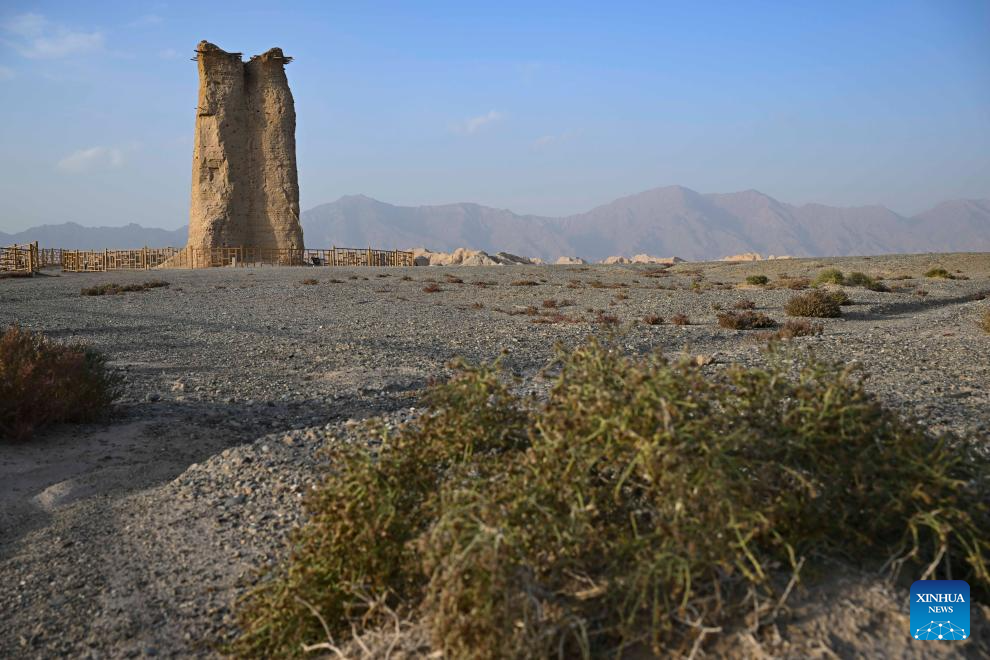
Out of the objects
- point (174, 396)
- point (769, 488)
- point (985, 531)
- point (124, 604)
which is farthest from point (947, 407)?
point (174, 396)

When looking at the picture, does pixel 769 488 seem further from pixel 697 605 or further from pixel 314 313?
pixel 314 313

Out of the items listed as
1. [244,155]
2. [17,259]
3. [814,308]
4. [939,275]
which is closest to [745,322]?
[814,308]

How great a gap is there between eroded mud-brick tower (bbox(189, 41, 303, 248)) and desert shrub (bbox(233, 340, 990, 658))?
35.0 meters

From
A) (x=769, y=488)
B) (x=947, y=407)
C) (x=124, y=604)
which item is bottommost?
(x=124, y=604)

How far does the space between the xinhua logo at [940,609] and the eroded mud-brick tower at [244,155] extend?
118ft

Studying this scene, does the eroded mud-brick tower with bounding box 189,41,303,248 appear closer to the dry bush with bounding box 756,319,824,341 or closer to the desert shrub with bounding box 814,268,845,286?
the desert shrub with bounding box 814,268,845,286

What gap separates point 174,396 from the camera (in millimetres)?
8164

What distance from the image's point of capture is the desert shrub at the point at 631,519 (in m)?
2.25

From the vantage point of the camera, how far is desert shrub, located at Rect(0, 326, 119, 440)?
6.50 metres

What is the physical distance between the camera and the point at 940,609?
2285mm

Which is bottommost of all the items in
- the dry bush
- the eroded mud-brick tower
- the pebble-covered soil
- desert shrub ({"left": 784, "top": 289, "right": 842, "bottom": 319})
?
the pebble-covered soil

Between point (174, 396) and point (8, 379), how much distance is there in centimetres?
176

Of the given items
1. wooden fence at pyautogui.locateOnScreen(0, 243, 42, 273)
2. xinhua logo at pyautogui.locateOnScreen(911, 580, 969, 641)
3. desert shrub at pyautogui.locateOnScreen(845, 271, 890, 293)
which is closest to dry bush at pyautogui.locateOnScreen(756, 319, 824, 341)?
desert shrub at pyautogui.locateOnScreen(845, 271, 890, 293)

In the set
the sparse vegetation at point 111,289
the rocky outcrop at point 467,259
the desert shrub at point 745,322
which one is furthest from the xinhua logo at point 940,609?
the rocky outcrop at point 467,259
